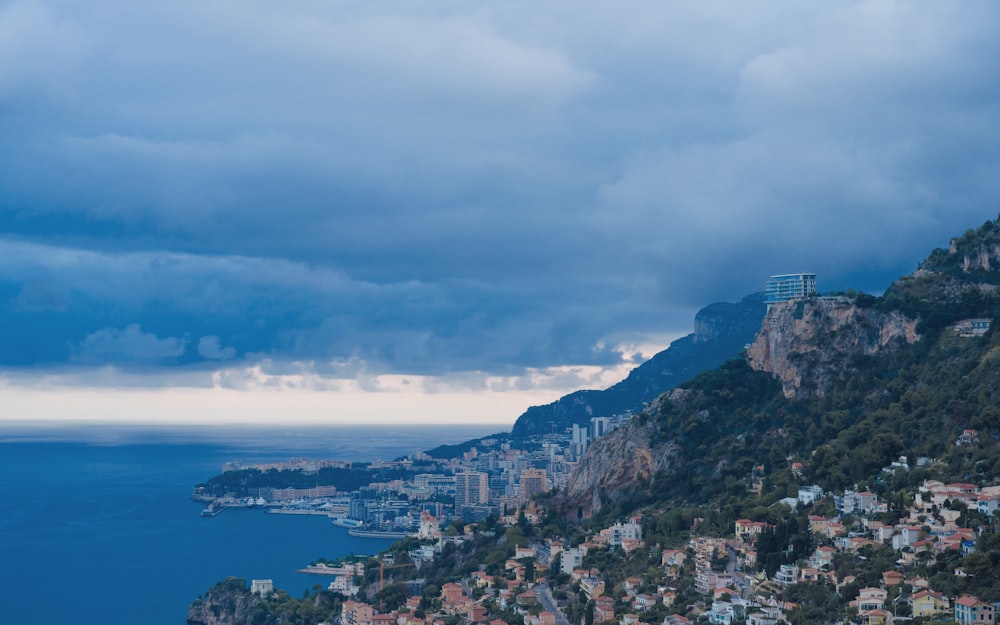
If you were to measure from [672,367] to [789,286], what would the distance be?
51130 millimetres

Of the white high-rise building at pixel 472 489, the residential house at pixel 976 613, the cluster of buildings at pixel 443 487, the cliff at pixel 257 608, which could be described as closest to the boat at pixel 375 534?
the cluster of buildings at pixel 443 487

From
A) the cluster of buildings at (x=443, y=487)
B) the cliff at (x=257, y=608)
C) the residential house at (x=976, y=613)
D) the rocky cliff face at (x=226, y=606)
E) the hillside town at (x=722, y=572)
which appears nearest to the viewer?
the residential house at (x=976, y=613)

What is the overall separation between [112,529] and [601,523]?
5332 cm

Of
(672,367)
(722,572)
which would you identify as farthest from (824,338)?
(672,367)

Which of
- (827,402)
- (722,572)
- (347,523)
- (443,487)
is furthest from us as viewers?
(443,487)

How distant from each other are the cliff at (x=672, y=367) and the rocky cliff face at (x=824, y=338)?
45.3 meters

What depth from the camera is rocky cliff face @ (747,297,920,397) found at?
47.8 m

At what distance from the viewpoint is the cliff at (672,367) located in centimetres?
10706

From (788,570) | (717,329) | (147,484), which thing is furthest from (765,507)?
(147,484)

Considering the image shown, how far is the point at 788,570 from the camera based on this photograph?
30734 mm

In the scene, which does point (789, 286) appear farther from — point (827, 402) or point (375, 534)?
point (375, 534)

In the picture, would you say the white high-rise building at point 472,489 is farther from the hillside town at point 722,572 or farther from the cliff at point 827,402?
the hillside town at point 722,572

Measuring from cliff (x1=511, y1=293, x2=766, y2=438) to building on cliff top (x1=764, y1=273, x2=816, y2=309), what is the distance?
29.9m

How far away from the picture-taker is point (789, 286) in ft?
217
